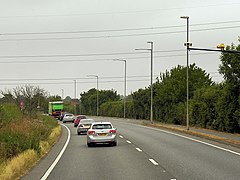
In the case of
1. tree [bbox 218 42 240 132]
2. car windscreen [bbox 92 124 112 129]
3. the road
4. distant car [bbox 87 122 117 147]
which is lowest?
the road

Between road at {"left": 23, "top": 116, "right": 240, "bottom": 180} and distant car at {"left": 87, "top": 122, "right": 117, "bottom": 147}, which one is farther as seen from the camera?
distant car at {"left": 87, "top": 122, "right": 117, "bottom": 147}

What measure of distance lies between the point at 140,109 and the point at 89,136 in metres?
56.6

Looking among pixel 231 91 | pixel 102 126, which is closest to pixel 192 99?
pixel 231 91

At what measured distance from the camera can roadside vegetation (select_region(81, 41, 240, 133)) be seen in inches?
1475

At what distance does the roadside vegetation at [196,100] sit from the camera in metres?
37.5

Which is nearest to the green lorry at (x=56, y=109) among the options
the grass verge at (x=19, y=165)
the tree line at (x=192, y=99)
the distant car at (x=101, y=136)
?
the tree line at (x=192, y=99)

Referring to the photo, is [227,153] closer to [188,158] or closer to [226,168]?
[188,158]

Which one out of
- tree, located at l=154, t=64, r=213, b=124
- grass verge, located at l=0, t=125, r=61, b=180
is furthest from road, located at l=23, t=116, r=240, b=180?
tree, located at l=154, t=64, r=213, b=124

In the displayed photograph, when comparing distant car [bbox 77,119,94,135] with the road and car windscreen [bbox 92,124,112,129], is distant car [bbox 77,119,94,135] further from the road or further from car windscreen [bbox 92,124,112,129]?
the road

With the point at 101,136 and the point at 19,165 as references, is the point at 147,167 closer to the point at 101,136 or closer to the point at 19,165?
the point at 19,165

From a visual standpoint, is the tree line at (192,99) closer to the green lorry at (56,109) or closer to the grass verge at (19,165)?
the green lorry at (56,109)

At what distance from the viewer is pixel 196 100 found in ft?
169

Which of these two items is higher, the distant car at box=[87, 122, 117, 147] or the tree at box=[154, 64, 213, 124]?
the tree at box=[154, 64, 213, 124]

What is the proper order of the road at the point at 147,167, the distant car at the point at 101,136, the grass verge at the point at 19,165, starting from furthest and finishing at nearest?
the distant car at the point at 101,136
the grass verge at the point at 19,165
the road at the point at 147,167
